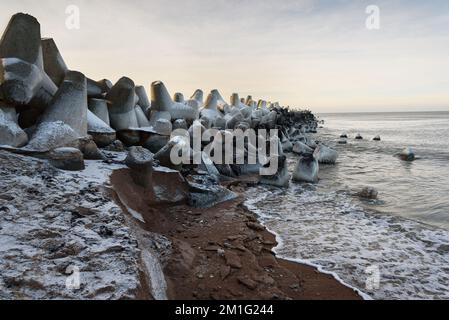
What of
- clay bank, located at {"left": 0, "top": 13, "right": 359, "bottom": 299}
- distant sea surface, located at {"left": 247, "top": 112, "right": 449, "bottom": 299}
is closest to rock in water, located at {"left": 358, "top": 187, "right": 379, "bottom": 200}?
distant sea surface, located at {"left": 247, "top": 112, "right": 449, "bottom": 299}

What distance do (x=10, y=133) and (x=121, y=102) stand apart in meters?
3.44

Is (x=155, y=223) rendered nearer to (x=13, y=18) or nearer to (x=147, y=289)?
(x=147, y=289)

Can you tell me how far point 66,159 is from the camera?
4.26m

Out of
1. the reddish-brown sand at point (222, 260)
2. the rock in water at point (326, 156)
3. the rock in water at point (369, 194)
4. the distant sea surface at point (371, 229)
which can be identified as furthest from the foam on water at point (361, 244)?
the rock in water at point (326, 156)

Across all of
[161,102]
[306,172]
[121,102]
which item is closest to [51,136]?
[121,102]

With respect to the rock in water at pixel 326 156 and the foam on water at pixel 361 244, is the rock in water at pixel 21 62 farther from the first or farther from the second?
the rock in water at pixel 326 156

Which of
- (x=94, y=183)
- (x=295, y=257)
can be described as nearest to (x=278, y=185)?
(x=295, y=257)

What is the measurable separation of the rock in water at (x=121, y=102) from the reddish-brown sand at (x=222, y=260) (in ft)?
9.25

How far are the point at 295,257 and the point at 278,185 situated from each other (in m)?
3.94

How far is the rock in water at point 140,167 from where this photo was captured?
5.07 m

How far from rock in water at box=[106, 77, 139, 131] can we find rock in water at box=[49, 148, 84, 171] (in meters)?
3.03

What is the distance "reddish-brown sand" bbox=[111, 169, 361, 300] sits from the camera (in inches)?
122

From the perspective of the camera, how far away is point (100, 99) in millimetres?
7070

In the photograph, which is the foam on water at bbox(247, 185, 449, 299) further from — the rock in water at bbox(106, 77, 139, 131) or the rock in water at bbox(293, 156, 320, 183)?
the rock in water at bbox(106, 77, 139, 131)
